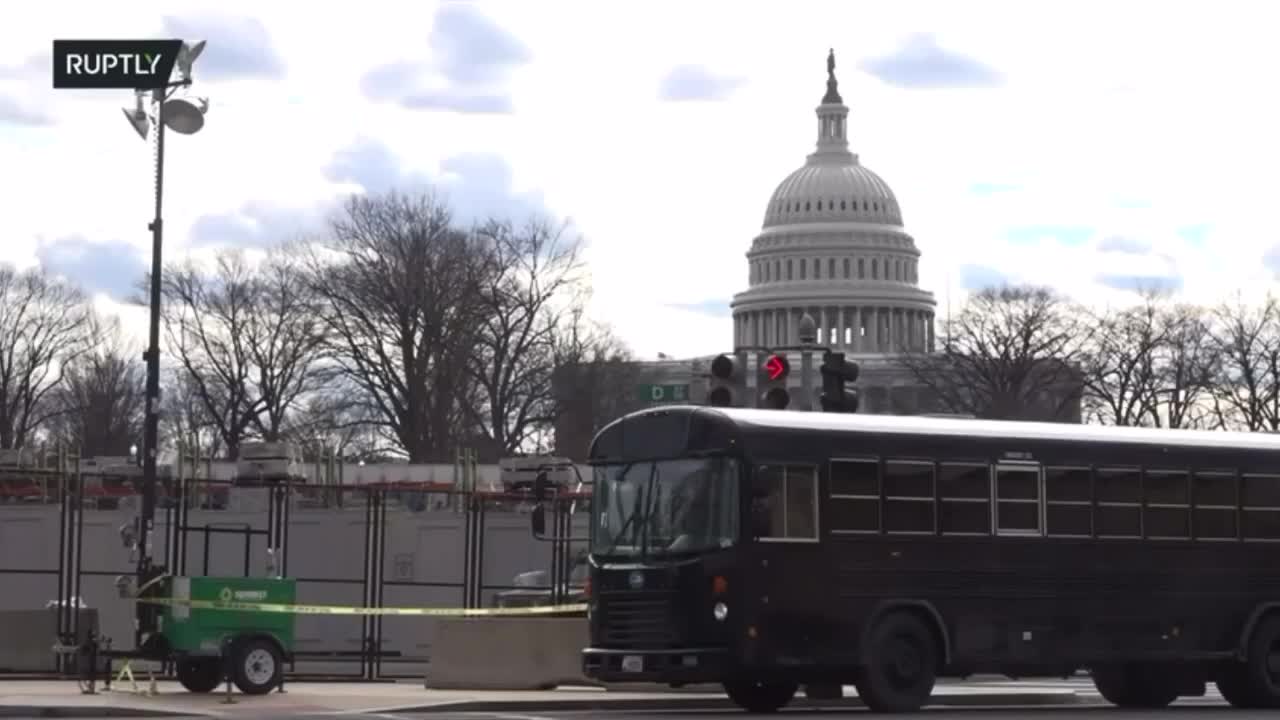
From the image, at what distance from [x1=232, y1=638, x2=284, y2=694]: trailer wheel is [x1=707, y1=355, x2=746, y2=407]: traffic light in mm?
5896

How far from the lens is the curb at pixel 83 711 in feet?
81.5

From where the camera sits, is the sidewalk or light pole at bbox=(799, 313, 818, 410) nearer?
the sidewalk

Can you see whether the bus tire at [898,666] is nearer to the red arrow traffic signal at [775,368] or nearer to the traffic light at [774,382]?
the traffic light at [774,382]

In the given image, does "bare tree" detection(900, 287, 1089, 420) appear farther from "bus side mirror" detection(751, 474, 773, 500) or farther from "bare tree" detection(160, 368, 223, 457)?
"bus side mirror" detection(751, 474, 773, 500)

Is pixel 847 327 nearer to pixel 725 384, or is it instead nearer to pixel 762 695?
pixel 725 384

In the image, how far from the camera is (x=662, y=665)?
2603 centimetres

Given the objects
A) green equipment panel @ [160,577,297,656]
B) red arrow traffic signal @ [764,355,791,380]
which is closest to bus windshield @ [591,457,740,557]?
green equipment panel @ [160,577,297,656]

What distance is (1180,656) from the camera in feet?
94.7

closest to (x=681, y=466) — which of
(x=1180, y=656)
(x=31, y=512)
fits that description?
(x=1180, y=656)

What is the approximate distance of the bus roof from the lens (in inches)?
1053

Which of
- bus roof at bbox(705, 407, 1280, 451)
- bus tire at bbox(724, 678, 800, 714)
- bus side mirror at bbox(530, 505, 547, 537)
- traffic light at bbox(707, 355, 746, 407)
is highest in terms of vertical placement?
traffic light at bbox(707, 355, 746, 407)

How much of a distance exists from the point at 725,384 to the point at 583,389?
6855 centimetres

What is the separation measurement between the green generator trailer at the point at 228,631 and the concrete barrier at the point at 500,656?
8.61ft

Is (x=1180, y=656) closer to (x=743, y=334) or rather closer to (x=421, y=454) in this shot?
(x=421, y=454)
